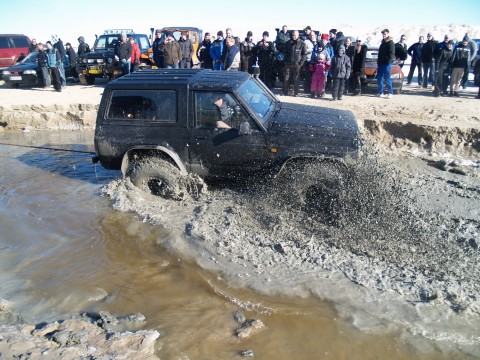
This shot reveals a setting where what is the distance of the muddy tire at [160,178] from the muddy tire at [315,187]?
4.98ft

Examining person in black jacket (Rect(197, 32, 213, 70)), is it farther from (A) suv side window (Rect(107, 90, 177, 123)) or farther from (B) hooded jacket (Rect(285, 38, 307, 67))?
(A) suv side window (Rect(107, 90, 177, 123))

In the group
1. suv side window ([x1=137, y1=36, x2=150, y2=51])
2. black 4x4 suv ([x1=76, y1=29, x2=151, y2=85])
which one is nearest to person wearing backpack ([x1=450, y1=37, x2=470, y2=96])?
black 4x4 suv ([x1=76, y1=29, x2=151, y2=85])

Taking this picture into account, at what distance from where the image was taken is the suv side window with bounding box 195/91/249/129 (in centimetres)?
568

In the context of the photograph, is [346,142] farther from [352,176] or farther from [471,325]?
[471,325]

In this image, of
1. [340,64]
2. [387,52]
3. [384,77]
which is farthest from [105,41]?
[387,52]

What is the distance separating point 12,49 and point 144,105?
15339 mm

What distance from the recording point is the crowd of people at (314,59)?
36.3 ft

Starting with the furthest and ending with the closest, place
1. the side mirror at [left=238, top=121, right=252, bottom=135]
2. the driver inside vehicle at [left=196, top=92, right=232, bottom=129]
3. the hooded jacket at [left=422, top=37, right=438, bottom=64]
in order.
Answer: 1. the hooded jacket at [left=422, top=37, right=438, bottom=64]
2. the driver inside vehicle at [left=196, top=92, right=232, bottom=129]
3. the side mirror at [left=238, top=121, right=252, bottom=135]

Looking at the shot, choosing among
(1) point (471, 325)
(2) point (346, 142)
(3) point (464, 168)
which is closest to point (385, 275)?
(1) point (471, 325)

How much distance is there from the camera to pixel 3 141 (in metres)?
10.5

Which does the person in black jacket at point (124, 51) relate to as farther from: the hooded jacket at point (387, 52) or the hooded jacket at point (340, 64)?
the hooded jacket at point (387, 52)

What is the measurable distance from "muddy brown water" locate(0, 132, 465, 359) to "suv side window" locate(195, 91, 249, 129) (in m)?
1.64

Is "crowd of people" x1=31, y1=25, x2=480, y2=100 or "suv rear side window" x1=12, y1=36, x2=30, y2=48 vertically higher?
"suv rear side window" x1=12, y1=36, x2=30, y2=48

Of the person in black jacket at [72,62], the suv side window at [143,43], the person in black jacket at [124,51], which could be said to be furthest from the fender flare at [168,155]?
the person in black jacket at [72,62]
